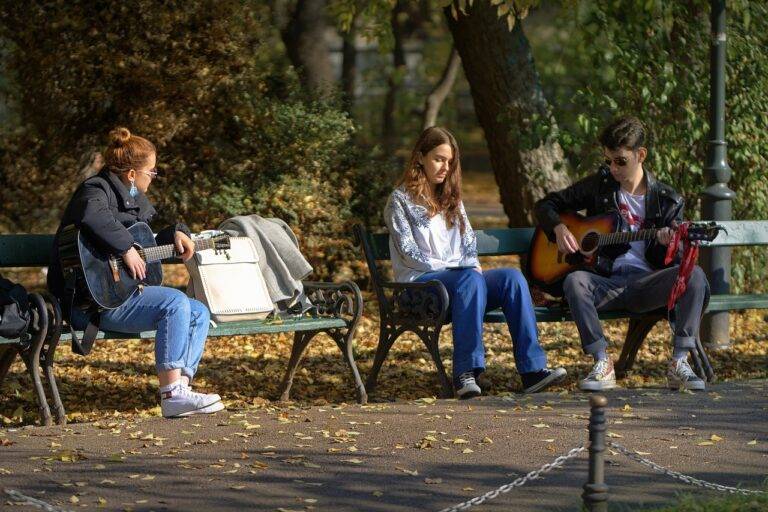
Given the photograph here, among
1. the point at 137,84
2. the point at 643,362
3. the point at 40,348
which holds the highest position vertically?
the point at 137,84

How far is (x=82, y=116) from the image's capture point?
11406mm

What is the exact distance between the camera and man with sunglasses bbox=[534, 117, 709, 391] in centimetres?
784

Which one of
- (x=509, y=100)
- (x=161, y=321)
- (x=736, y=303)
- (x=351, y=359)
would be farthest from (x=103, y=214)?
(x=509, y=100)

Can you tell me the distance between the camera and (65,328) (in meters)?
7.02

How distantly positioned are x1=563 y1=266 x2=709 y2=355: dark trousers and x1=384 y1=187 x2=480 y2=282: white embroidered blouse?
64cm

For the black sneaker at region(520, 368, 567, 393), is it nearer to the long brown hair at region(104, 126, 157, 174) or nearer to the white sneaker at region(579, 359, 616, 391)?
the white sneaker at region(579, 359, 616, 391)

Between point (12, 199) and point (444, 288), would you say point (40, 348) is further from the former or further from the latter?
point (12, 199)

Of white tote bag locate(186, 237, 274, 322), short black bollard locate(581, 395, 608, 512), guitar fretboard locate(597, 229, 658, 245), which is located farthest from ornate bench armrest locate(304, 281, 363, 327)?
short black bollard locate(581, 395, 608, 512)

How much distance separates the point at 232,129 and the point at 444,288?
424cm

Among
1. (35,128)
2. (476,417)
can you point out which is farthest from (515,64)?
(476,417)

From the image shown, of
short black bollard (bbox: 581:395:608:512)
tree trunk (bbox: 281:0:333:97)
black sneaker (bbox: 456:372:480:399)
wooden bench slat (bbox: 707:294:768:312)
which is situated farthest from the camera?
tree trunk (bbox: 281:0:333:97)

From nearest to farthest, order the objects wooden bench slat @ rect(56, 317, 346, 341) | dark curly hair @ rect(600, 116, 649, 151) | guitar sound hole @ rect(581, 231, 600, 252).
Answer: wooden bench slat @ rect(56, 317, 346, 341) → dark curly hair @ rect(600, 116, 649, 151) → guitar sound hole @ rect(581, 231, 600, 252)

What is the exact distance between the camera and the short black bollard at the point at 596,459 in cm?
465

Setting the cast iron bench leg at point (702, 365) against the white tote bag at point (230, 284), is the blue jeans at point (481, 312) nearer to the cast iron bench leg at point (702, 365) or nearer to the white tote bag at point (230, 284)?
the white tote bag at point (230, 284)
